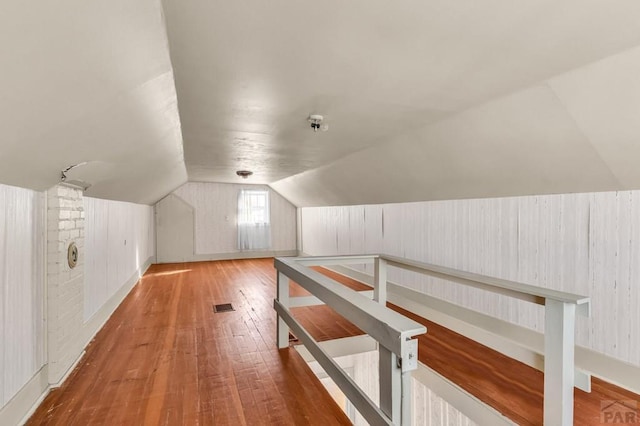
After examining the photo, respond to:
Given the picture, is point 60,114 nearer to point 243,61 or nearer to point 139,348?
point 243,61

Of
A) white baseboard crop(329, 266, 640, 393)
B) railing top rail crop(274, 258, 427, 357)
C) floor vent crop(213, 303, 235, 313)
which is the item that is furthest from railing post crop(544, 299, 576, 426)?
floor vent crop(213, 303, 235, 313)

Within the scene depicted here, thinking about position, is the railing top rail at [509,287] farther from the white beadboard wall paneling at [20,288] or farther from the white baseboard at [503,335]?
the white beadboard wall paneling at [20,288]

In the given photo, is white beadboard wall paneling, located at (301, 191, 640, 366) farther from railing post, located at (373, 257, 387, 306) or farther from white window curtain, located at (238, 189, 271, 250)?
white window curtain, located at (238, 189, 271, 250)

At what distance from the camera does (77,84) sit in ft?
4.66

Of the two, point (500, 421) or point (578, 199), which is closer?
point (500, 421)

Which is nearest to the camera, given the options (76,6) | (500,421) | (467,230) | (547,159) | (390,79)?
(76,6)

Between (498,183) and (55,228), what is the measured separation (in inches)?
148

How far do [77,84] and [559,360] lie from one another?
2735 mm

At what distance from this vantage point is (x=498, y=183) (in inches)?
117

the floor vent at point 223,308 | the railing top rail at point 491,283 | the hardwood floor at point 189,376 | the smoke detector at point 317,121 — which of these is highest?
the smoke detector at point 317,121

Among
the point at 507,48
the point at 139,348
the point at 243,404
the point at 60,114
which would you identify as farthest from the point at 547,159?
the point at 139,348

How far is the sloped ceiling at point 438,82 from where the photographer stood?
4.33 feet

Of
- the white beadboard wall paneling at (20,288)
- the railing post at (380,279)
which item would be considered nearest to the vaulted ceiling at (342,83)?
the white beadboard wall paneling at (20,288)

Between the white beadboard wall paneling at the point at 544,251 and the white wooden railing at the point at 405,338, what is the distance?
777 millimetres
